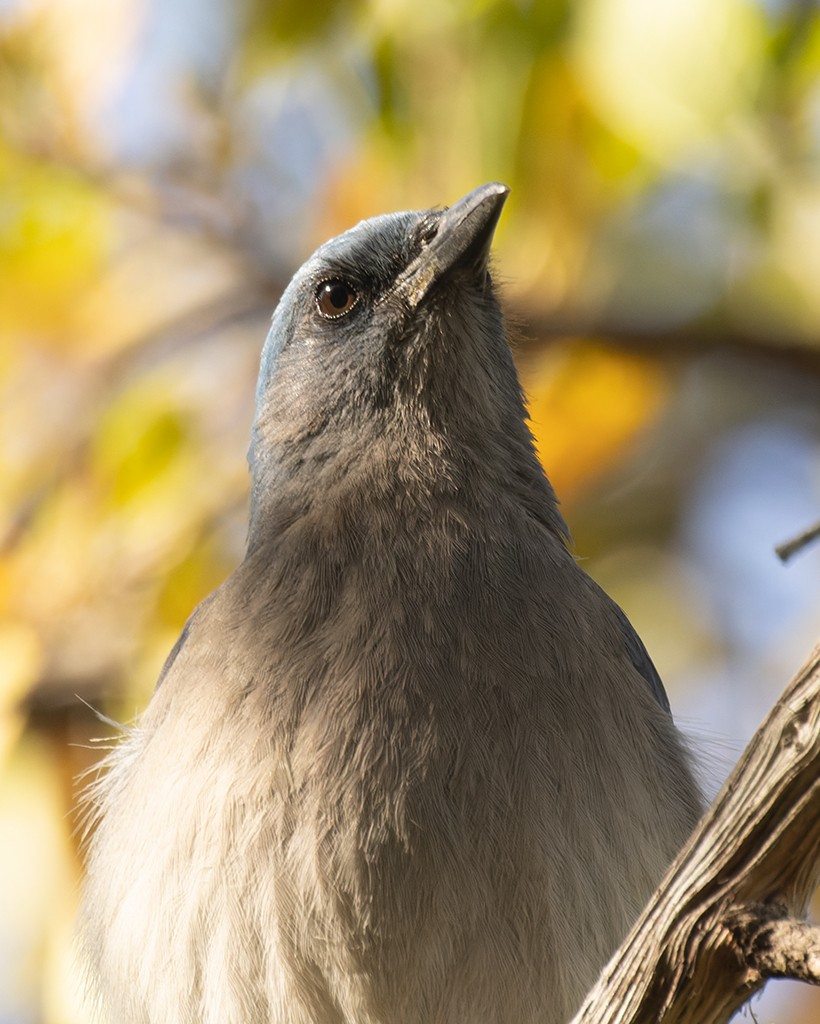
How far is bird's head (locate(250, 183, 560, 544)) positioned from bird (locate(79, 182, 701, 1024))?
11 mm

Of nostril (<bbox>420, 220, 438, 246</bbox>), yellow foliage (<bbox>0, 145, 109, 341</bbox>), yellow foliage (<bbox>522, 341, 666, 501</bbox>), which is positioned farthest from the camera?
yellow foliage (<bbox>0, 145, 109, 341</bbox>)

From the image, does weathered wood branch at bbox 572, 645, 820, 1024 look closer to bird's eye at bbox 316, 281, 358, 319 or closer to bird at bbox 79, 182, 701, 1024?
bird at bbox 79, 182, 701, 1024

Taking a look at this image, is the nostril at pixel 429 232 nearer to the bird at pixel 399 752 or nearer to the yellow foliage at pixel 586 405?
the bird at pixel 399 752

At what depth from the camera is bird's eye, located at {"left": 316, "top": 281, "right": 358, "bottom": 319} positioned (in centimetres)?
465

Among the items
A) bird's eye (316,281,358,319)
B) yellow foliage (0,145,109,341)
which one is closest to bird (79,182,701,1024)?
bird's eye (316,281,358,319)

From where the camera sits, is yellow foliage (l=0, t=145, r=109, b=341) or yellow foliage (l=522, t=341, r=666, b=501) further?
yellow foliage (l=0, t=145, r=109, b=341)

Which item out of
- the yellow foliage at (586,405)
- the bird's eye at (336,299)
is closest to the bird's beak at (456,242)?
the bird's eye at (336,299)

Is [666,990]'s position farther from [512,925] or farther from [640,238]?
[640,238]

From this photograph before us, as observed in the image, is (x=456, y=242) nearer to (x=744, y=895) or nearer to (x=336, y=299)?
(x=336, y=299)

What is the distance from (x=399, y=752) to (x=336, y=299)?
1822mm

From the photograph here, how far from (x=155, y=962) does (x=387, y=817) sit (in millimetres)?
829

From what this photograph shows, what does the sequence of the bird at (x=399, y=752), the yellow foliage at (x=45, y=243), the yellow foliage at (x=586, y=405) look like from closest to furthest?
the bird at (x=399, y=752) → the yellow foliage at (x=586, y=405) → the yellow foliage at (x=45, y=243)

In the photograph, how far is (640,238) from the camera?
20.1ft

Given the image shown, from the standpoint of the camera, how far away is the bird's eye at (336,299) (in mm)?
4648
